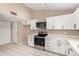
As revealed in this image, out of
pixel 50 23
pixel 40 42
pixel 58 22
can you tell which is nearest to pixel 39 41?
pixel 40 42

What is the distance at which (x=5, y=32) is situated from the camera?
5035 millimetres

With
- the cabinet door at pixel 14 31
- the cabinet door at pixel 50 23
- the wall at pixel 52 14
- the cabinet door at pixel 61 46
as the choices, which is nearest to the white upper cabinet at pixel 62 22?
the cabinet door at pixel 50 23

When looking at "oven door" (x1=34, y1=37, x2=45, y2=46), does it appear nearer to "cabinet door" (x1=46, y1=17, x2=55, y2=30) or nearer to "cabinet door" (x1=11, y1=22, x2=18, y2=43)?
→ "cabinet door" (x1=46, y1=17, x2=55, y2=30)

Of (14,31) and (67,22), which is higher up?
(67,22)

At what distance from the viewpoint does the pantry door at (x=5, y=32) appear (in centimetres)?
475

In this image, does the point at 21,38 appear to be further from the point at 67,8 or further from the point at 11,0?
the point at 11,0

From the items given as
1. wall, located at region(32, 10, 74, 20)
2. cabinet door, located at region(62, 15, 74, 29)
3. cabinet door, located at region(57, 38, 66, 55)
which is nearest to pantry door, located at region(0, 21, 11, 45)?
wall, located at region(32, 10, 74, 20)

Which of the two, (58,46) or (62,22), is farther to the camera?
(62,22)

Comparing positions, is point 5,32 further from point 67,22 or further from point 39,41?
point 67,22

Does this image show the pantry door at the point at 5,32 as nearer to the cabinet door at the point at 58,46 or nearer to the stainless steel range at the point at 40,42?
the stainless steel range at the point at 40,42

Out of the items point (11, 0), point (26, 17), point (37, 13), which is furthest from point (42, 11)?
point (11, 0)

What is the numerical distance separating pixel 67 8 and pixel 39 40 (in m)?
2.28

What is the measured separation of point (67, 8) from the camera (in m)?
3.92

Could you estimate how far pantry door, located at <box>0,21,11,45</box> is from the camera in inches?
187
